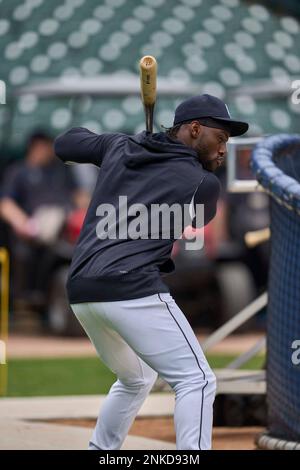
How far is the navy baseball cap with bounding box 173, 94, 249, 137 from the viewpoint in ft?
18.4

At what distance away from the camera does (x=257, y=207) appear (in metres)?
15.0

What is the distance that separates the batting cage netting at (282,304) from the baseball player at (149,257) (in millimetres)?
979

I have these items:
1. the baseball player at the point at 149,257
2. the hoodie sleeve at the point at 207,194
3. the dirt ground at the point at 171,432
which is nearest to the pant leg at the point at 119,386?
the baseball player at the point at 149,257

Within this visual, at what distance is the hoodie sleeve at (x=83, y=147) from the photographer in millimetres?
5750

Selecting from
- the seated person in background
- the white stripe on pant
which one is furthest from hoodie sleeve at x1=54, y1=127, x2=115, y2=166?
the seated person in background

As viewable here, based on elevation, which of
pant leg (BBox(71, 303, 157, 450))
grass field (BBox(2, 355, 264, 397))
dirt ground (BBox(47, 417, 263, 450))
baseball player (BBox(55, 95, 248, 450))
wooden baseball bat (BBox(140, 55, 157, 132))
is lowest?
grass field (BBox(2, 355, 264, 397))

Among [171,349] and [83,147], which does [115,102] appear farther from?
[171,349]

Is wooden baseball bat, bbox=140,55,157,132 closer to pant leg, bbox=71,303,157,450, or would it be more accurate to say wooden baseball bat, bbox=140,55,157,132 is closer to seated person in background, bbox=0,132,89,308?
pant leg, bbox=71,303,157,450

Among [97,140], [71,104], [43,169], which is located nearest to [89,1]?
[71,104]

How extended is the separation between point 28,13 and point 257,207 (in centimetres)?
312

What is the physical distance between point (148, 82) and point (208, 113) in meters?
0.28

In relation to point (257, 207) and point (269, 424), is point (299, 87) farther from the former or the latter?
point (257, 207)

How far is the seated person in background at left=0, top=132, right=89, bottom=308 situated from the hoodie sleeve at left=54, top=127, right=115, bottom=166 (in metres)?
8.63

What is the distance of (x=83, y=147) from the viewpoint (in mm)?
5766
